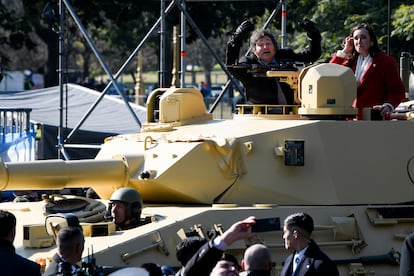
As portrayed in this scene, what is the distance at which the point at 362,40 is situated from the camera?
1311 cm

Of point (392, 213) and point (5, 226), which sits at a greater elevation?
point (5, 226)

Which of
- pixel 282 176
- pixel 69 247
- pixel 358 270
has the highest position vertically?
pixel 282 176

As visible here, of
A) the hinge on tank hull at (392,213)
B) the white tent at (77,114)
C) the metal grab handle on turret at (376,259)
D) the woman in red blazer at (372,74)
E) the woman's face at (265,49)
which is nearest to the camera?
the metal grab handle on turret at (376,259)

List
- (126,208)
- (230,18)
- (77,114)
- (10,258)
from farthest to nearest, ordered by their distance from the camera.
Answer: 1. (230,18)
2. (77,114)
3. (126,208)
4. (10,258)

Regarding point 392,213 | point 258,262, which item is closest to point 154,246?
point 258,262

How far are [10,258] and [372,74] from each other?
5.86m

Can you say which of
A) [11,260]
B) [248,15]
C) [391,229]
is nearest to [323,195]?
[391,229]

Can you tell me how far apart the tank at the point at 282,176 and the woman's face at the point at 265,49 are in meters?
0.72

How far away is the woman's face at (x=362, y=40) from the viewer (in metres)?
13.1

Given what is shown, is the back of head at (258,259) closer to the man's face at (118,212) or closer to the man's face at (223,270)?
the man's face at (223,270)

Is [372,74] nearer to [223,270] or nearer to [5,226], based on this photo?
[223,270]

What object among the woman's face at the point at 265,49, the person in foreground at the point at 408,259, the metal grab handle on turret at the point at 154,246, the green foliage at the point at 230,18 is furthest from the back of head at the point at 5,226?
the green foliage at the point at 230,18

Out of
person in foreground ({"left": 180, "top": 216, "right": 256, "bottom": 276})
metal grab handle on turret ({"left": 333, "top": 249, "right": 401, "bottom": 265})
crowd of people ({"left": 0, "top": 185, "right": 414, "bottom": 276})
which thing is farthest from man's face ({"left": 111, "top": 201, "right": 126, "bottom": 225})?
person in foreground ({"left": 180, "top": 216, "right": 256, "bottom": 276})

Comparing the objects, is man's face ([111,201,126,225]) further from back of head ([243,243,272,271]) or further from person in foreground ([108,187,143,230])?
back of head ([243,243,272,271])
